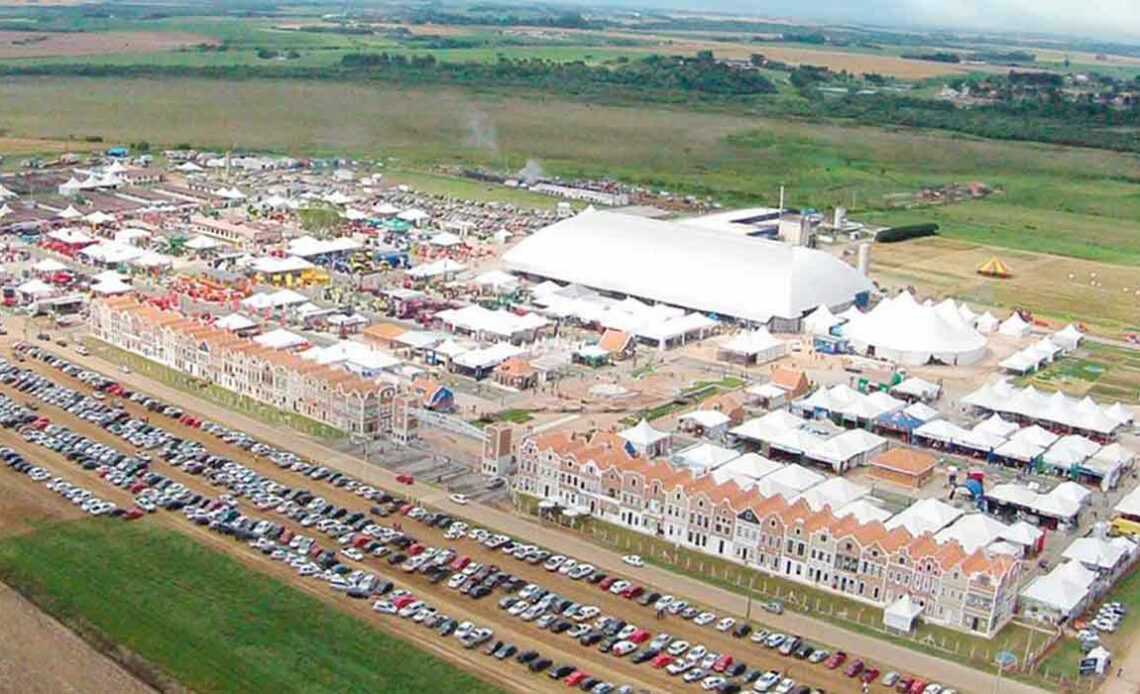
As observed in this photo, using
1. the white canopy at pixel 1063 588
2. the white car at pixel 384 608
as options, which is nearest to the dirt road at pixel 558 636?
the white car at pixel 384 608

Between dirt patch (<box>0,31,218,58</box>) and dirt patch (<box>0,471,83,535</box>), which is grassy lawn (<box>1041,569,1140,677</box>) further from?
dirt patch (<box>0,31,218,58</box>)

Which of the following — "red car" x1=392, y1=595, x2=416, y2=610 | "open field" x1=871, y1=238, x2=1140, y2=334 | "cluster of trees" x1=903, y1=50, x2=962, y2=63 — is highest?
"cluster of trees" x1=903, y1=50, x2=962, y2=63

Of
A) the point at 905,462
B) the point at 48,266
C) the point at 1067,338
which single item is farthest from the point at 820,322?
the point at 48,266

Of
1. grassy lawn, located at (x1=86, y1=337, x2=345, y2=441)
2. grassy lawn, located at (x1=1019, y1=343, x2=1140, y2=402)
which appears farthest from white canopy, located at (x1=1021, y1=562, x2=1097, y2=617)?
grassy lawn, located at (x1=86, y1=337, x2=345, y2=441)

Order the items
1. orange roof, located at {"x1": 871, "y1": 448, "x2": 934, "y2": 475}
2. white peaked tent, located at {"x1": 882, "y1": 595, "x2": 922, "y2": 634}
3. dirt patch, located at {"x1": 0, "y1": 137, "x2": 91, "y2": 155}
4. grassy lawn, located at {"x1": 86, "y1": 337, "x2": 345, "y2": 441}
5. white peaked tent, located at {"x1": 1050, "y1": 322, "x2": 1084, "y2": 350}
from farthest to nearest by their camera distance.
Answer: dirt patch, located at {"x1": 0, "y1": 137, "x2": 91, "y2": 155}
white peaked tent, located at {"x1": 1050, "y1": 322, "x2": 1084, "y2": 350}
grassy lawn, located at {"x1": 86, "y1": 337, "x2": 345, "y2": 441}
orange roof, located at {"x1": 871, "y1": 448, "x2": 934, "y2": 475}
white peaked tent, located at {"x1": 882, "y1": 595, "x2": 922, "y2": 634}

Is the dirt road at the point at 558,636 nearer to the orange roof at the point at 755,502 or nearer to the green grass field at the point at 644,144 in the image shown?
the orange roof at the point at 755,502
